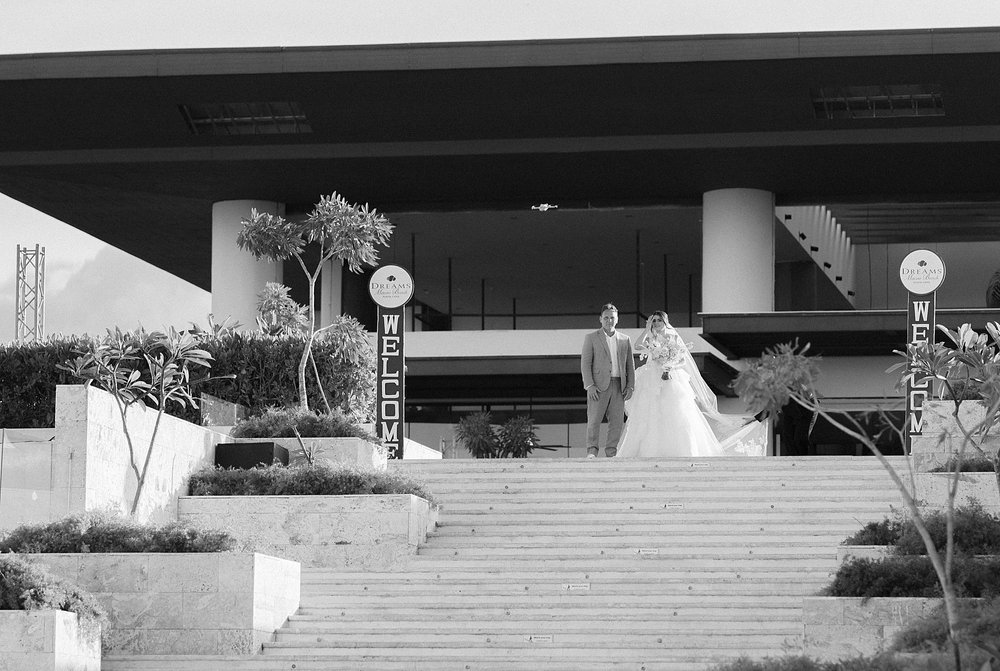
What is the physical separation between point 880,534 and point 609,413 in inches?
302

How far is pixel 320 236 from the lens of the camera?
20.8 meters

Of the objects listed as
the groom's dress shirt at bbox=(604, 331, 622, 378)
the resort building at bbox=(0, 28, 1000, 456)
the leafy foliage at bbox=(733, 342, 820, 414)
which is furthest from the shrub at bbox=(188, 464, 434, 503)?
the resort building at bbox=(0, 28, 1000, 456)

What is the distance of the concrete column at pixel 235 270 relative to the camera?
31.7 metres

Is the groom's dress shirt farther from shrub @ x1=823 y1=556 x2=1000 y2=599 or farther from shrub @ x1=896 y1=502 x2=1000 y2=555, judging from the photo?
shrub @ x1=823 y1=556 x2=1000 y2=599

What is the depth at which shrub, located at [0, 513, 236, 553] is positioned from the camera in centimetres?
1246

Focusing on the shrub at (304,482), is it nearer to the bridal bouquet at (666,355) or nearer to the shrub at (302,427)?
the shrub at (302,427)

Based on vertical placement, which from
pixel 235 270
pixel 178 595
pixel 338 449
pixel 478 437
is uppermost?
pixel 235 270

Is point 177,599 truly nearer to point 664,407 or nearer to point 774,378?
point 774,378

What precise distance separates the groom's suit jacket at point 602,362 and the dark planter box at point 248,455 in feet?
14.8

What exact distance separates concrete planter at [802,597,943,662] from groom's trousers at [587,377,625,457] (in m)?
8.60

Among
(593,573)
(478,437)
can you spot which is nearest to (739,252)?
(478,437)

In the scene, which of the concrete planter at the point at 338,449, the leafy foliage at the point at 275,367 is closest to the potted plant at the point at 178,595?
the concrete planter at the point at 338,449

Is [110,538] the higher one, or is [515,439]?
[515,439]

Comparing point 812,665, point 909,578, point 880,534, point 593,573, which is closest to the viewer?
point 812,665
